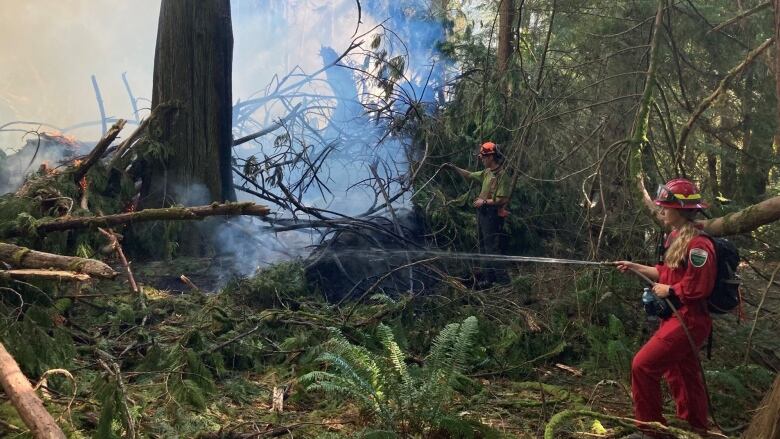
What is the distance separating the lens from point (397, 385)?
13.2ft

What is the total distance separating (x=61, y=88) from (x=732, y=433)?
30773mm

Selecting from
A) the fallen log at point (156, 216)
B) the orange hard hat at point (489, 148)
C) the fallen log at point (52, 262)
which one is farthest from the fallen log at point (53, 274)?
the orange hard hat at point (489, 148)

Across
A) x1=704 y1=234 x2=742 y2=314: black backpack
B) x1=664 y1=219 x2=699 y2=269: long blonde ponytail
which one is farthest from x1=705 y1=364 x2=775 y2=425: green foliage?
x1=664 y1=219 x2=699 y2=269: long blonde ponytail

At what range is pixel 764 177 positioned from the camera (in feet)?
29.4

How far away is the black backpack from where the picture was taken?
156 inches

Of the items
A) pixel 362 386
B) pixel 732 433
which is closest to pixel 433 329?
pixel 362 386

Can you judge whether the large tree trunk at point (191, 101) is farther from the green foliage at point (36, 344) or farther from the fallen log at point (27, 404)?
the fallen log at point (27, 404)

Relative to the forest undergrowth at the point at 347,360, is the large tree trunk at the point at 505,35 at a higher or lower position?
higher

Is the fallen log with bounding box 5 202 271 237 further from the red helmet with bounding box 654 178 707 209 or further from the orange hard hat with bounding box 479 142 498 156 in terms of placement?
the orange hard hat with bounding box 479 142 498 156

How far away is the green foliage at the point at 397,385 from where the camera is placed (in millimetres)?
3883

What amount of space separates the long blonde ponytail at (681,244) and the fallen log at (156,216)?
2.87 m

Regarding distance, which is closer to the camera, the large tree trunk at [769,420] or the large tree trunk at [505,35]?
the large tree trunk at [769,420]

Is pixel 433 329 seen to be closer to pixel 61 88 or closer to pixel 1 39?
pixel 1 39

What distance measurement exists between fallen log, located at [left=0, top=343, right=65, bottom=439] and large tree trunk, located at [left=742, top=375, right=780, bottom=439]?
302 cm
